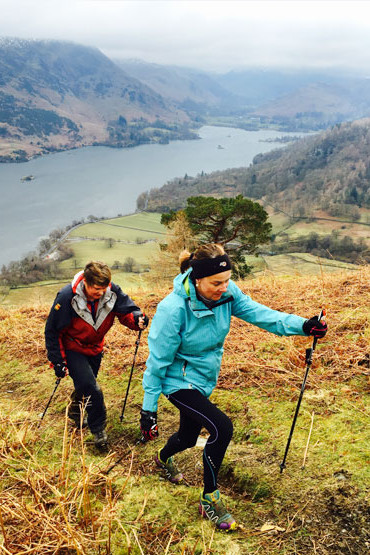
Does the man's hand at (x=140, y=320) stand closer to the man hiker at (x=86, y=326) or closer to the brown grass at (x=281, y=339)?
the man hiker at (x=86, y=326)

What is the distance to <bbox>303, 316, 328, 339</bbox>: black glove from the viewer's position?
11.1ft

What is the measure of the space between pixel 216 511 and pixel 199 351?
127cm

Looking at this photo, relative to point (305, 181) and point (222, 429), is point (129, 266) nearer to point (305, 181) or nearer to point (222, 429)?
point (222, 429)

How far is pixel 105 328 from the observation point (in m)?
4.57

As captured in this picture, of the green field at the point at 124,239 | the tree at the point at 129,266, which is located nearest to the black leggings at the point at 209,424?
the green field at the point at 124,239

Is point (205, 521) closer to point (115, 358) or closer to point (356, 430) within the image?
point (356, 430)

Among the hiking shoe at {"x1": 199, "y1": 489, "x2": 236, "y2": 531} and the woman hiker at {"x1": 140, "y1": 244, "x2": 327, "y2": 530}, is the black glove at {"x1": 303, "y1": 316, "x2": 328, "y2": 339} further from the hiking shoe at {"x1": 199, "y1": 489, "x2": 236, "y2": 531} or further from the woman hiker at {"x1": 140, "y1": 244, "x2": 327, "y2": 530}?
the hiking shoe at {"x1": 199, "y1": 489, "x2": 236, "y2": 531}

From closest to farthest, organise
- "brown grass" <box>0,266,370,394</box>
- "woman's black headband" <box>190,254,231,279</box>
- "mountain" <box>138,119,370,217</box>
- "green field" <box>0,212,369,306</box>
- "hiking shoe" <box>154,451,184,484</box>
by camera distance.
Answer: "woman's black headband" <box>190,254,231,279</box>
"hiking shoe" <box>154,451,184,484</box>
"brown grass" <box>0,266,370,394</box>
"green field" <box>0,212,369,306</box>
"mountain" <box>138,119,370,217</box>

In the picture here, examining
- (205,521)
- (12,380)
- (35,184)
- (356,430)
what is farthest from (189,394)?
(35,184)

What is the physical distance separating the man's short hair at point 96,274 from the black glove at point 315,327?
2.06m

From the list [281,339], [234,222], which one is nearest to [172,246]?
[234,222]

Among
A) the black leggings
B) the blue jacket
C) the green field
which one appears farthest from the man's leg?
the green field

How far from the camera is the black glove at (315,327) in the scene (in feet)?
11.1

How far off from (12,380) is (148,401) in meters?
3.84
